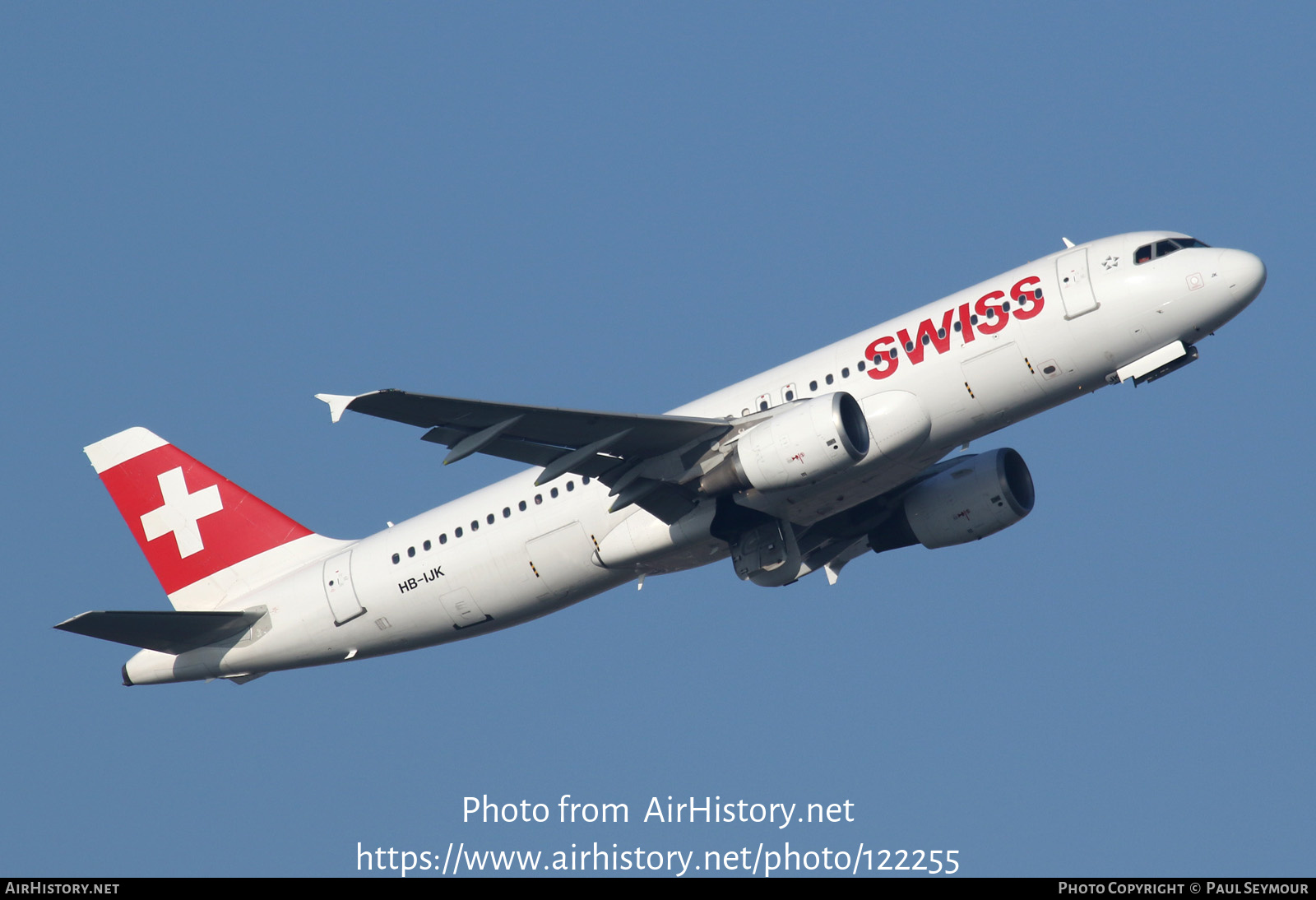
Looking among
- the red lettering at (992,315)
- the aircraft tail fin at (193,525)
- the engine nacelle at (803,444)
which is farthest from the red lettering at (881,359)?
the aircraft tail fin at (193,525)

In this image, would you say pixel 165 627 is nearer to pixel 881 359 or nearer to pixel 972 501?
pixel 881 359

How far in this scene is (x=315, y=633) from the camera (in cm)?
3825

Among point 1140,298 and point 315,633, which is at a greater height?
point 1140,298

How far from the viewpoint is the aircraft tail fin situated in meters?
40.6

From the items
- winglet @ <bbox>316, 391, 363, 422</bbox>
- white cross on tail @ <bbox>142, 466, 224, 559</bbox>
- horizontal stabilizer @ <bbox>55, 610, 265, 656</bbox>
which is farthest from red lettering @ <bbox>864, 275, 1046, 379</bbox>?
white cross on tail @ <bbox>142, 466, 224, 559</bbox>

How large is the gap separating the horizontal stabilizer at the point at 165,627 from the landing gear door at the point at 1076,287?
2146 centimetres

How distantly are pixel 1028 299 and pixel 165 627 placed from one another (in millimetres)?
22370

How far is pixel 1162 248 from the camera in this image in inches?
1307

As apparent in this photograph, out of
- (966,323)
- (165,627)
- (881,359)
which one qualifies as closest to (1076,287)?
(966,323)

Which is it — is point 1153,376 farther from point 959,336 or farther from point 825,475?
point 825,475

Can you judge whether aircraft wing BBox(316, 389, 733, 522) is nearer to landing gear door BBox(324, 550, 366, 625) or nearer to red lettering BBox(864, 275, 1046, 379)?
red lettering BBox(864, 275, 1046, 379)

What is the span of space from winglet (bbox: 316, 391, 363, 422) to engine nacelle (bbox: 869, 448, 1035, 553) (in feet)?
51.2
